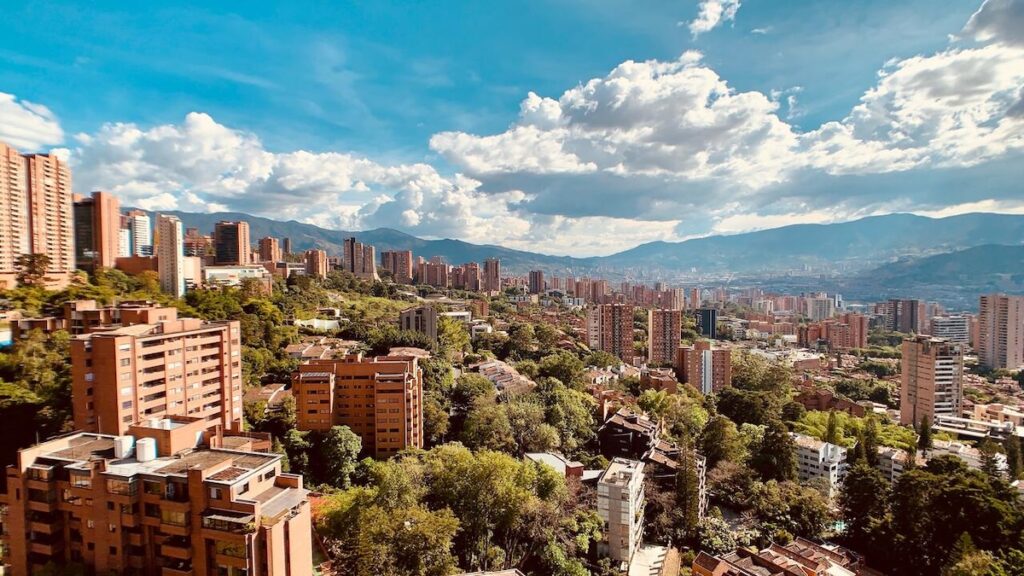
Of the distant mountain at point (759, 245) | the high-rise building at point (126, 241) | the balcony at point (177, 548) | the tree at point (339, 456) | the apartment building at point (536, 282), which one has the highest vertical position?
the distant mountain at point (759, 245)

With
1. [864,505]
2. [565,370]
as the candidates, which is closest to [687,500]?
[864,505]

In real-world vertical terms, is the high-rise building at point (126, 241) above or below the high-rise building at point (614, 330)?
above

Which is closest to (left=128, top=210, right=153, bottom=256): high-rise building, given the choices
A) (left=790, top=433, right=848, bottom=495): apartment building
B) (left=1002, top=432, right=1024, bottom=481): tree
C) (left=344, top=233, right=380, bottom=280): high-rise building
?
(left=344, top=233, right=380, bottom=280): high-rise building

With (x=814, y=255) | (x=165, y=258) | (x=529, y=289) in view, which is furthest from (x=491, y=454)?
(x=814, y=255)

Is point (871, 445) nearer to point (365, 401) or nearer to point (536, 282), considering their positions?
point (365, 401)

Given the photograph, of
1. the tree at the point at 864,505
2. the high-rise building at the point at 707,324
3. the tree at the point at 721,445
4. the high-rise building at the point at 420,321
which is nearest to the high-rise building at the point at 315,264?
the high-rise building at the point at 420,321

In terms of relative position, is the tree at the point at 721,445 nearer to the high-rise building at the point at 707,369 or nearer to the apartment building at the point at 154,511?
the high-rise building at the point at 707,369

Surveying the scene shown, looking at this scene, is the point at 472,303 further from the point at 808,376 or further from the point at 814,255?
the point at 814,255
